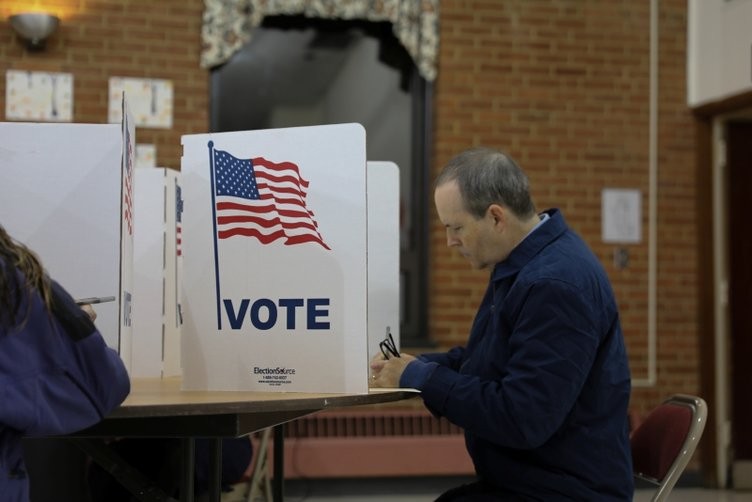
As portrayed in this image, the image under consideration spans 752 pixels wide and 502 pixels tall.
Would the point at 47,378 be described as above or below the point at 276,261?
below

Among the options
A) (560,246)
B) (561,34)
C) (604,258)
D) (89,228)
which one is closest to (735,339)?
(604,258)

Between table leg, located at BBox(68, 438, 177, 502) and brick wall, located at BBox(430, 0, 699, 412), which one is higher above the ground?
brick wall, located at BBox(430, 0, 699, 412)

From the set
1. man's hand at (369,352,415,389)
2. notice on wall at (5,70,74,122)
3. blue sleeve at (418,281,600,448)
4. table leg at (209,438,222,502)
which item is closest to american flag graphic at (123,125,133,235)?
table leg at (209,438,222,502)

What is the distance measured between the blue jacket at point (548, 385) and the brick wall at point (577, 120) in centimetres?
371

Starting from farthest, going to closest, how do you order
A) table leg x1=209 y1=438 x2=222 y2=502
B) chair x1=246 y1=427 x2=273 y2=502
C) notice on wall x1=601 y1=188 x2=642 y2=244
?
notice on wall x1=601 y1=188 x2=642 y2=244 → chair x1=246 y1=427 x2=273 y2=502 → table leg x1=209 y1=438 x2=222 y2=502

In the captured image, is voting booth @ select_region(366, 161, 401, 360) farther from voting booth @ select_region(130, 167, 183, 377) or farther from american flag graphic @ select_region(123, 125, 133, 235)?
american flag graphic @ select_region(123, 125, 133, 235)

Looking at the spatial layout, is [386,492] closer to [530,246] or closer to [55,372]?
[530,246]

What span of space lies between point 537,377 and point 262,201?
66 centimetres

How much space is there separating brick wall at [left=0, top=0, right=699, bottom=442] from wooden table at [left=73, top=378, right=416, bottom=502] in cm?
377

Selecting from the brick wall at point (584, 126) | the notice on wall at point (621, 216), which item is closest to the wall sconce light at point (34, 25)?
the brick wall at point (584, 126)

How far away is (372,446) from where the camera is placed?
221 inches

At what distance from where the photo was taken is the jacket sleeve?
1487 mm

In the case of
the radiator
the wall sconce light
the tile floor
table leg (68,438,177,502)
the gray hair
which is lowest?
the tile floor

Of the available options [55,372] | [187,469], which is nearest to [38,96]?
[187,469]
